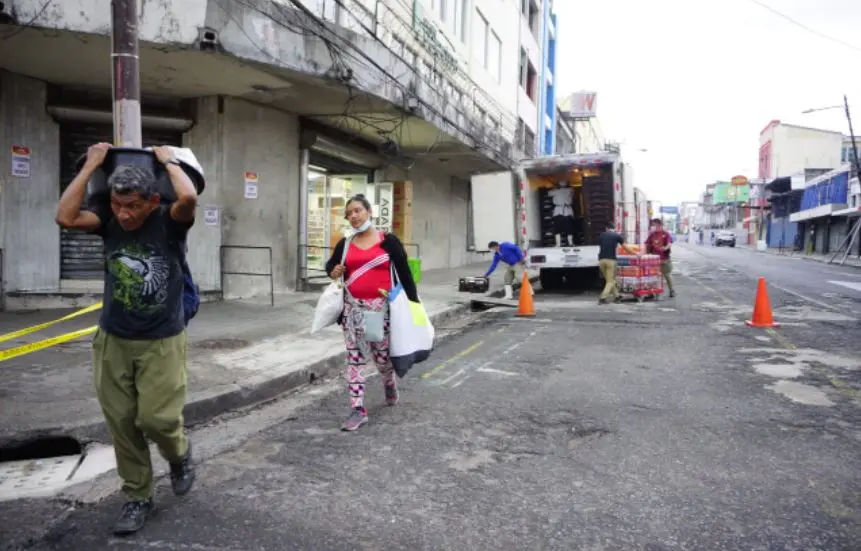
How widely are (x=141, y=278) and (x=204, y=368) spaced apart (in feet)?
11.1

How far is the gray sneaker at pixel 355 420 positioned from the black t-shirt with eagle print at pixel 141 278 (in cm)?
187

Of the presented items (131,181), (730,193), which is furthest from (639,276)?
(730,193)

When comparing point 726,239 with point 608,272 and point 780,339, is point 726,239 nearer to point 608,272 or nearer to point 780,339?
point 608,272

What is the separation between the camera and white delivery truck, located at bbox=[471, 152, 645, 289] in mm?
14781

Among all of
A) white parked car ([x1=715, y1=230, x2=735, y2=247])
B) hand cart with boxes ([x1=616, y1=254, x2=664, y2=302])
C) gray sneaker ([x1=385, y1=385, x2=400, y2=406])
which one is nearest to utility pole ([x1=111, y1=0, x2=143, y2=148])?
gray sneaker ([x1=385, y1=385, x2=400, y2=406])

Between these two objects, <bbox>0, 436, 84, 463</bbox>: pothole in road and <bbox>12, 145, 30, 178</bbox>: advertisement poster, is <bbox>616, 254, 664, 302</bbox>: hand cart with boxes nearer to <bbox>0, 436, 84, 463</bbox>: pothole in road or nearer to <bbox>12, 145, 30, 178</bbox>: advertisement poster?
<bbox>12, 145, 30, 178</bbox>: advertisement poster

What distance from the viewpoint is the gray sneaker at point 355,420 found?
4598mm

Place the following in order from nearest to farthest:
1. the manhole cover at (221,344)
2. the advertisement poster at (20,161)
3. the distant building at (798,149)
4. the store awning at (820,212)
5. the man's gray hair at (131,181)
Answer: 1. the man's gray hair at (131,181)
2. the manhole cover at (221,344)
3. the advertisement poster at (20,161)
4. the store awning at (820,212)
5. the distant building at (798,149)

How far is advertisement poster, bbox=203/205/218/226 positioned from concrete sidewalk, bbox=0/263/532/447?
1713mm

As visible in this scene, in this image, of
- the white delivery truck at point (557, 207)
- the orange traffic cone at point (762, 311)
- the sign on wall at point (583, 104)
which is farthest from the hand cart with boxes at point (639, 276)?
the sign on wall at point (583, 104)

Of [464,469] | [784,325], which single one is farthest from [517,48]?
[464,469]

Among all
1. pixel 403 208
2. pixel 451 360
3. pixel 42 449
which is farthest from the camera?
pixel 403 208

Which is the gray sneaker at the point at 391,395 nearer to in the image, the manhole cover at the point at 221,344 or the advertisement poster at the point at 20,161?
the manhole cover at the point at 221,344

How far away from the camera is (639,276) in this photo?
1361 centimetres
